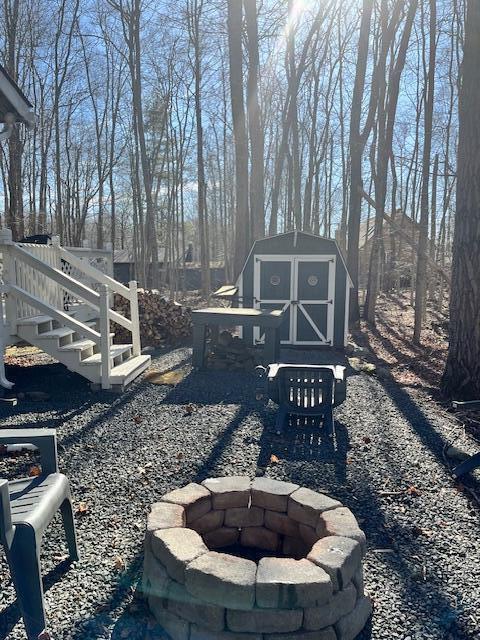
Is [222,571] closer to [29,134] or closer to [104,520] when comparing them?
[104,520]

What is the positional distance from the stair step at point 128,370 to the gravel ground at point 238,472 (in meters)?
0.21

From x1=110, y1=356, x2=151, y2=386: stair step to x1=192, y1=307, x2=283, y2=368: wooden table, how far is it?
2.88 ft

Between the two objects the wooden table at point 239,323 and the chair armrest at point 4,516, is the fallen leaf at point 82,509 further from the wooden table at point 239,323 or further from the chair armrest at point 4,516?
the wooden table at point 239,323

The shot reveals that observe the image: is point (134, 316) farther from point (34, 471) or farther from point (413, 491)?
point (413, 491)

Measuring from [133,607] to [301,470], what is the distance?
6.25 ft

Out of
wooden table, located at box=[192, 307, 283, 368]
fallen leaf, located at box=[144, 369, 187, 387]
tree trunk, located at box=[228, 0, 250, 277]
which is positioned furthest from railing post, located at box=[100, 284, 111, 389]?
tree trunk, located at box=[228, 0, 250, 277]

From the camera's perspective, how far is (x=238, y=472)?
150 inches

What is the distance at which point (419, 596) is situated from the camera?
238 cm

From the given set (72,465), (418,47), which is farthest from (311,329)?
(418,47)

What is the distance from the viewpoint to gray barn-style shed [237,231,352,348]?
9.91 m

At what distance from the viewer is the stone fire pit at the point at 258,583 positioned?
76.2 inches

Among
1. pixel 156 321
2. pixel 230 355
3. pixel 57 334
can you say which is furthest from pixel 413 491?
pixel 156 321

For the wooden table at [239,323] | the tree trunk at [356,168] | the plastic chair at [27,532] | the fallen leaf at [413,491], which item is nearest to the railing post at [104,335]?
the wooden table at [239,323]

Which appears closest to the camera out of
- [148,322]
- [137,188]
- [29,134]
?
[148,322]
